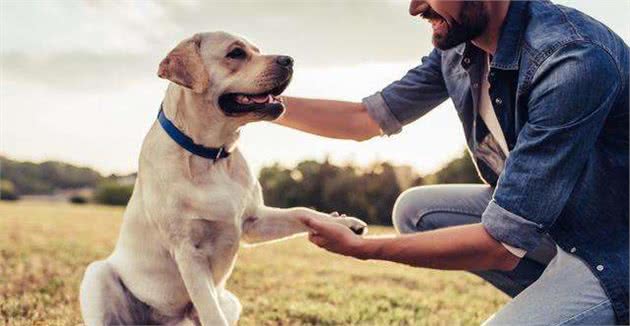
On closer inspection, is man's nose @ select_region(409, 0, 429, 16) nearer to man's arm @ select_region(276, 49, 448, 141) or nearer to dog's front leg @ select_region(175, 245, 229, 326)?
man's arm @ select_region(276, 49, 448, 141)

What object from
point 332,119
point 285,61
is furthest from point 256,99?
point 332,119

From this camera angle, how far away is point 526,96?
2.99 metres

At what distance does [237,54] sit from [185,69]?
1.15 ft

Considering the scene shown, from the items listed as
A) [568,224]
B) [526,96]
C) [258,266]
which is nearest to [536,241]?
[568,224]

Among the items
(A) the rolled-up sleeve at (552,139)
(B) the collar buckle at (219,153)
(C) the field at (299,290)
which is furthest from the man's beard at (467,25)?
(C) the field at (299,290)

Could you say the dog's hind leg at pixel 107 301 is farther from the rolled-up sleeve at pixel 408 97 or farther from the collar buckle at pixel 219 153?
the rolled-up sleeve at pixel 408 97

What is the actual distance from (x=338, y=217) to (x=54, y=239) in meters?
7.79

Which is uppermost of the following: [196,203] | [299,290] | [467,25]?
[467,25]

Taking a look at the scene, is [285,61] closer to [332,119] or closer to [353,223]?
[332,119]

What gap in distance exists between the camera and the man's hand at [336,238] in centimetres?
308

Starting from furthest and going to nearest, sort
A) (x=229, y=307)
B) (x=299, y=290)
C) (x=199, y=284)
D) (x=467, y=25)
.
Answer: (x=299, y=290) → (x=229, y=307) → (x=199, y=284) → (x=467, y=25)

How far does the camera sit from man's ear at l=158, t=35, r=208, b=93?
3.42 meters

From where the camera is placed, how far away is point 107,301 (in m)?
3.69

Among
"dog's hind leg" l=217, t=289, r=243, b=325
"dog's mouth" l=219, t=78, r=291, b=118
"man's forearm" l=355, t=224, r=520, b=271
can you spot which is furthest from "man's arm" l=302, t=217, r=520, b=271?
"dog's hind leg" l=217, t=289, r=243, b=325
